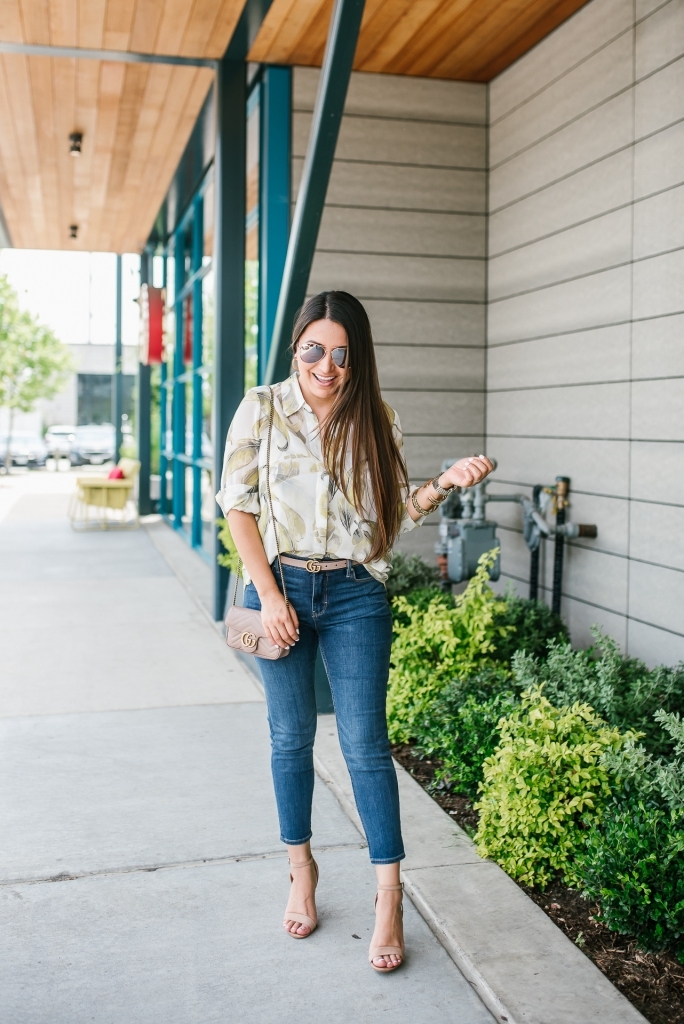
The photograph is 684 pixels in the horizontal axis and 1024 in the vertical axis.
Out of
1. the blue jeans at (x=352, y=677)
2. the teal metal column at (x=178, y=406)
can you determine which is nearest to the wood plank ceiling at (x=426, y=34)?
the blue jeans at (x=352, y=677)

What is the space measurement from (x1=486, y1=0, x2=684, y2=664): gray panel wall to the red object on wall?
6774mm

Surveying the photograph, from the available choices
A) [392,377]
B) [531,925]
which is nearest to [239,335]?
[392,377]

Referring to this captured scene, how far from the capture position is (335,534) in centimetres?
246

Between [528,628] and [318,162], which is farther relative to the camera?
[528,628]

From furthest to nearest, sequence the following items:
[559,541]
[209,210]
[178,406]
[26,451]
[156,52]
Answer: [26,451]
[178,406]
[209,210]
[156,52]
[559,541]

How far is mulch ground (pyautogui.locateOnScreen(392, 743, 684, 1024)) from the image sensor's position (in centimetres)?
229

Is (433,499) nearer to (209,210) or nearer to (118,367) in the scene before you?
(209,210)

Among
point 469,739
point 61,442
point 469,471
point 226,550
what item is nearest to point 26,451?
point 61,442

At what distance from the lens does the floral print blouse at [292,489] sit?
8.05 ft

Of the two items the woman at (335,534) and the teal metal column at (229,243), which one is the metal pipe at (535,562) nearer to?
the teal metal column at (229,243)

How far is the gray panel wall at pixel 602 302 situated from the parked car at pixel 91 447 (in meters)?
28.4

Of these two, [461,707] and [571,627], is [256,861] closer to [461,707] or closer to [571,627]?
[461,707]

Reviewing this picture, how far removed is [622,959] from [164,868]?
127 cm

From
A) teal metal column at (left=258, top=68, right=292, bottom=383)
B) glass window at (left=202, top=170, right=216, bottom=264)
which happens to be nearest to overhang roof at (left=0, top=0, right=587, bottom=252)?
teal metal column at (left=258, top=68, right=292, bottom=383)
